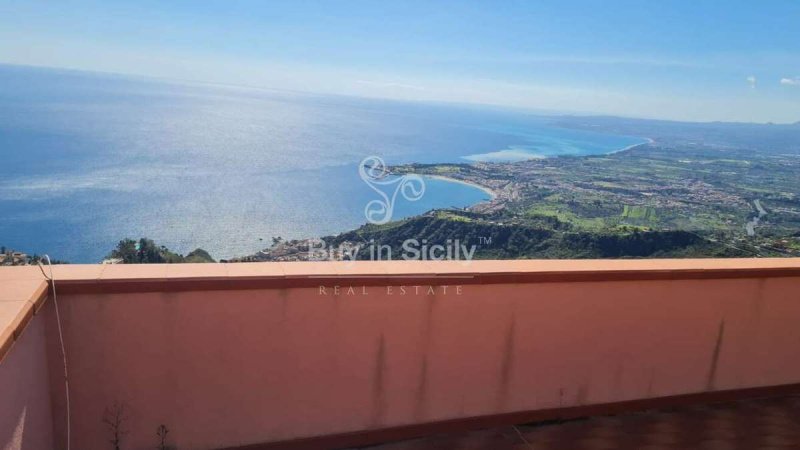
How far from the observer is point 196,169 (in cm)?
3297

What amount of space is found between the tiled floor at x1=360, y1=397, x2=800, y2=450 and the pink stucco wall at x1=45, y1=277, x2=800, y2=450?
0.32 feet

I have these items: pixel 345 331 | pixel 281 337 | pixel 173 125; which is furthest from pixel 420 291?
pixel 173 125

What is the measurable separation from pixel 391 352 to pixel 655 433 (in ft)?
4.26

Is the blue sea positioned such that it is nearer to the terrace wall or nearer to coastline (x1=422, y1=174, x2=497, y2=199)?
coastline (x1=422, y1=174, x2=497, y2=199)

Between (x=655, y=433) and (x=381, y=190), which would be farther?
(x=381, y=190)

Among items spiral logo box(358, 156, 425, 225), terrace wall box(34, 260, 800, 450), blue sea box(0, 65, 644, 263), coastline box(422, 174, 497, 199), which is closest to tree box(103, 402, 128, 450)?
terrace wall box(34, 260, 800, 450)

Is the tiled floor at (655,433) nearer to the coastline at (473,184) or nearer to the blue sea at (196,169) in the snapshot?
the blue sea at (196,169)

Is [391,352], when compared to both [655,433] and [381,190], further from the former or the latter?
[381,190]

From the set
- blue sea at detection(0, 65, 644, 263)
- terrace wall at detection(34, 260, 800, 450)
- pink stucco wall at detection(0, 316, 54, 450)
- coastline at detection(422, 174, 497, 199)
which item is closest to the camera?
pink stucco wall at detection(0, 316, 54, 450)

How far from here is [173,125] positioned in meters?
52.2

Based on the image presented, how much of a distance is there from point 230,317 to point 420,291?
73 centimetres

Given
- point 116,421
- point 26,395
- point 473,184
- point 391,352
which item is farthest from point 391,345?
point 473,184

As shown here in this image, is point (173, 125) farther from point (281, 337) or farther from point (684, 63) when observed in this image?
point (281, 337)

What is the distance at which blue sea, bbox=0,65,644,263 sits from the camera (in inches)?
680
